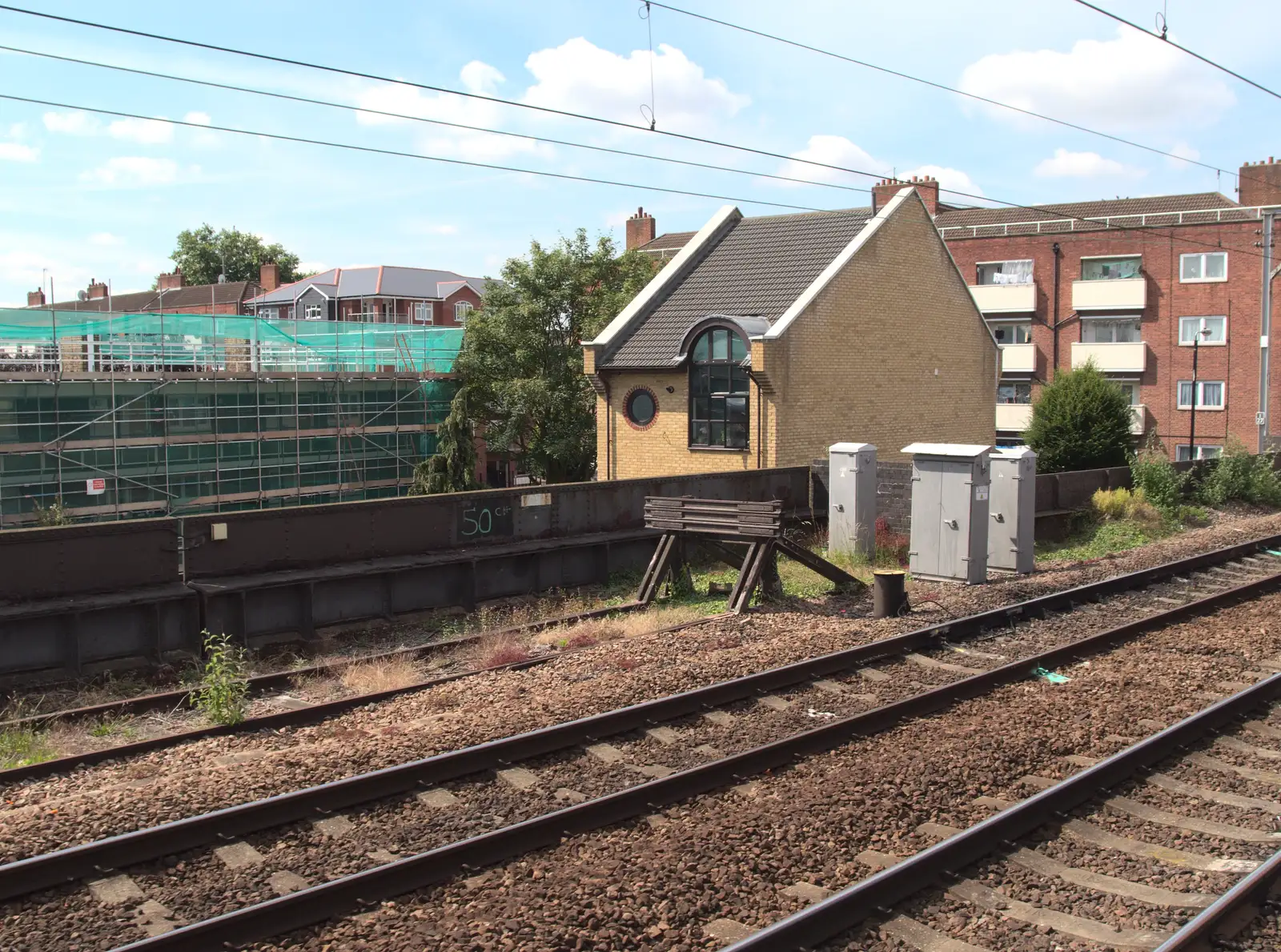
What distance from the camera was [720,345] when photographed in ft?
77.1

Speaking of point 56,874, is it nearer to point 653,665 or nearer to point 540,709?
point 540,709

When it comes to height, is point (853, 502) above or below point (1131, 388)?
below

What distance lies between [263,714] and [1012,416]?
42216 millimetres

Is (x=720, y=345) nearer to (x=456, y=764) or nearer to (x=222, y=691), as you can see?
(x=222, y=691)

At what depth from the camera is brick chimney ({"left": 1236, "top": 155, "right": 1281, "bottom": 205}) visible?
45.9 m

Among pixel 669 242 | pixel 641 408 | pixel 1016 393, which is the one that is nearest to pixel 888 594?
pixel 641 408

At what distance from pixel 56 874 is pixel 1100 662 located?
9.92m

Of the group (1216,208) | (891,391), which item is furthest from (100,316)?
(1216,208)

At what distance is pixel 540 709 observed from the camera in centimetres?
950

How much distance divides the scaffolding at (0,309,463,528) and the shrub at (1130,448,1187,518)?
23085 millimetres

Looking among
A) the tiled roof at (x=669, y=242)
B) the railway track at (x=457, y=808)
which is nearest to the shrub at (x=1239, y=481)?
the railway track at (x=457, y=808)

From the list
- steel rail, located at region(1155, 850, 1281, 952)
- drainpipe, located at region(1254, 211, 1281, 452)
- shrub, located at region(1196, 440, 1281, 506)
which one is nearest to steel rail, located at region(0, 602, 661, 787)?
steel rail, located at region(1155, 850, 1281, 952)

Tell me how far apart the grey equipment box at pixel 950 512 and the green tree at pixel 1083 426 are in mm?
10938

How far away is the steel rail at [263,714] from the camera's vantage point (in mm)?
8422
